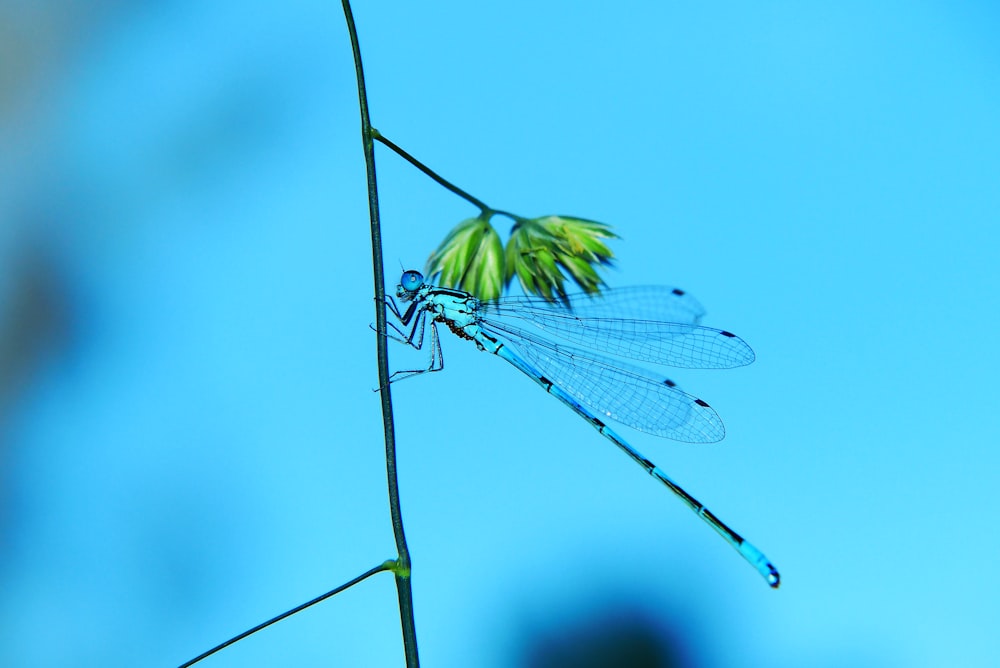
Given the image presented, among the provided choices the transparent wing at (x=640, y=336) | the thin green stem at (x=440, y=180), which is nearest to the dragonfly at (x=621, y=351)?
the transparent wing at (x=640, y=336)

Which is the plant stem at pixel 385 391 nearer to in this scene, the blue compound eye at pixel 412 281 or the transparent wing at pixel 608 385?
the blue compound eye at pixel 412 281

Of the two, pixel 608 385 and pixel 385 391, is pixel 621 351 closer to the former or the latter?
pixel 608 385

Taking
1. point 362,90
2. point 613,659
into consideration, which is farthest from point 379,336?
point 613,659

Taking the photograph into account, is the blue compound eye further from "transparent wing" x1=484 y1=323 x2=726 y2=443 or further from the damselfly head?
"transparent wing" x1=484 y1=323 x2=726 y2=443

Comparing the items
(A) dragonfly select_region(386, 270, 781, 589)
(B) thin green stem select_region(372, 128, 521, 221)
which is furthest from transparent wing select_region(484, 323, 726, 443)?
(B) thin green stem select_region(372, 128, 521, 221)

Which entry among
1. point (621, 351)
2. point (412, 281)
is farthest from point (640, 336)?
point (412, 281)

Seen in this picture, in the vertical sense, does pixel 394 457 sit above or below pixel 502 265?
below

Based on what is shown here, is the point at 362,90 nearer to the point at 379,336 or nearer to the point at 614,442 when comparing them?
the point at 379,336
